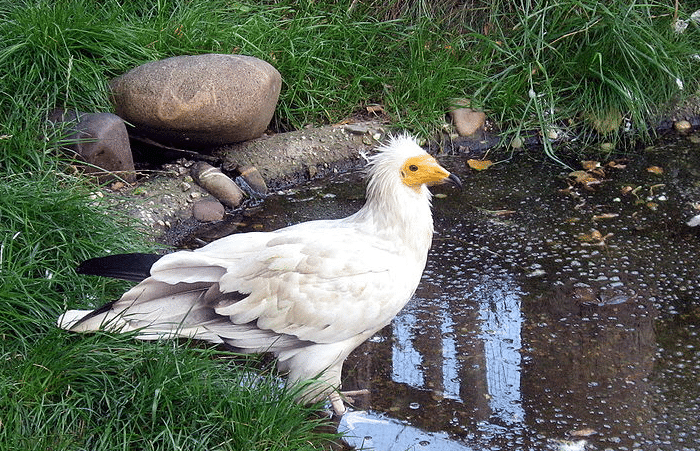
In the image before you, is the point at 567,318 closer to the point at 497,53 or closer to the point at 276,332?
the point at 276,332

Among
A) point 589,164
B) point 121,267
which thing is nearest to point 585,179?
point 589,164

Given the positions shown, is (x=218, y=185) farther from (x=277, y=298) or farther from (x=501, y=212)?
(x=277, y=298)

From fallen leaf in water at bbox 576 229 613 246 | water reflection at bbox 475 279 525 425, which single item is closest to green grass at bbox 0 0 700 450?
water reflection at bbox 475 279 525 425

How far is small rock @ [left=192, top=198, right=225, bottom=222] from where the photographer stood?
514 centimetres

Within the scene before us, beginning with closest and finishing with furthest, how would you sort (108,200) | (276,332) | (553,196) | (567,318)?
(276,332) < (567,318) < (108,200) < (553,196)

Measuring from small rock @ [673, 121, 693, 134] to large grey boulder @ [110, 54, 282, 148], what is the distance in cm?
282

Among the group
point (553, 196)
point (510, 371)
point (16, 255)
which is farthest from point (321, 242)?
point (553, 196)

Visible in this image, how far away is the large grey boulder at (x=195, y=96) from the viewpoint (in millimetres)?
Result: 5145

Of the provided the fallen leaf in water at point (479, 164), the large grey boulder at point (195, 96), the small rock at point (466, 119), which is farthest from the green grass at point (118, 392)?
the small rock at point (466, 119)

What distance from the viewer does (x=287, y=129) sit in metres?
6.02

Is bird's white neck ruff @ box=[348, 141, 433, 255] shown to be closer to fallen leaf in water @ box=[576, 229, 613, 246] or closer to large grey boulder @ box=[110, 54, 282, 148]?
fallen leaf in water @ box=[576, 229, 613, 246]

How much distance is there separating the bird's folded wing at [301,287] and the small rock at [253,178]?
2.05 metres

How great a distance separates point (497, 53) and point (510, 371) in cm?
314

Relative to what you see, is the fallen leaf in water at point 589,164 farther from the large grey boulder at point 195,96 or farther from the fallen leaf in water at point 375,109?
the large grey boulder at point 195,96
